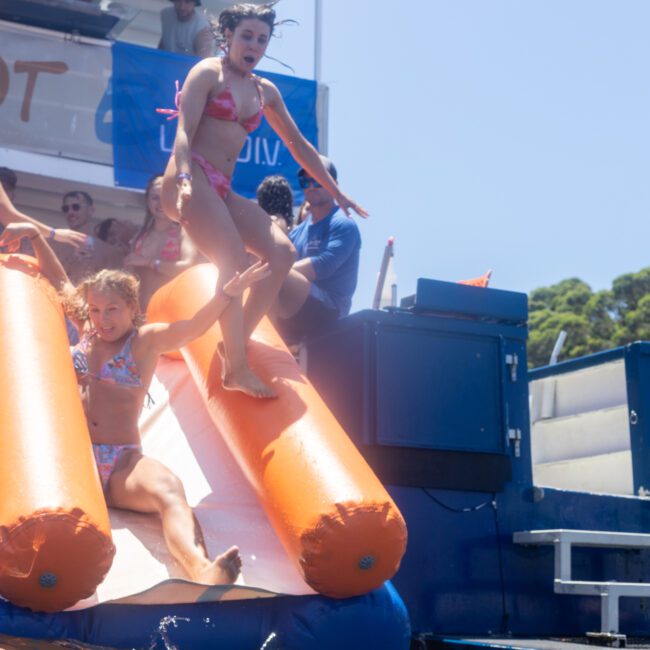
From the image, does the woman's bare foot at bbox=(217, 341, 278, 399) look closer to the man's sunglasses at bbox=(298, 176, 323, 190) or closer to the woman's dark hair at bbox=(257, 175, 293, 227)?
the man's sunglasses at bbox=(298, 176, 323, 190)

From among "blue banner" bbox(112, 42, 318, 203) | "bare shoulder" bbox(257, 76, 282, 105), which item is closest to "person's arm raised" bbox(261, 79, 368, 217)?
"bare shoulder" bbox(257, 76, 282, 105)

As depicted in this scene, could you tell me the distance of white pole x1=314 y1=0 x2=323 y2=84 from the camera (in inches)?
401

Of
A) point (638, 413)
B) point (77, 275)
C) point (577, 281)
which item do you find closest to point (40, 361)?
point (77, 275)

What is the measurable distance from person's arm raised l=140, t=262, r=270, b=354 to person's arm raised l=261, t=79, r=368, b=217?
0.57 metres

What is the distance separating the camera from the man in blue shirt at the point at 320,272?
554cm

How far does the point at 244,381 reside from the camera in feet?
14.5

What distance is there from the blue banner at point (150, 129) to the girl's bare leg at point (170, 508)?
495 centimetres

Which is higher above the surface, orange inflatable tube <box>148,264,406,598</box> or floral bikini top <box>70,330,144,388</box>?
floral bikini top <box>70,330,144,388</box>

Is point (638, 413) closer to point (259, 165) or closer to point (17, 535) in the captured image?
point (17, 535)

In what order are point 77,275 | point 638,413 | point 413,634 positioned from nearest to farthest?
point 413,634 → point 638,413 → point 77,275

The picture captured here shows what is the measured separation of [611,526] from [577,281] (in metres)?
26.5

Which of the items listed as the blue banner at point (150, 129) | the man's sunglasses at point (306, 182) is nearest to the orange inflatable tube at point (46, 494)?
the man's sunglasses at point (306, 182)

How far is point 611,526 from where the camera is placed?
5348 mm

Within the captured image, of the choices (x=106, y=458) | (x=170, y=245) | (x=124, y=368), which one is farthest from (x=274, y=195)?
(x=106, y=458)
